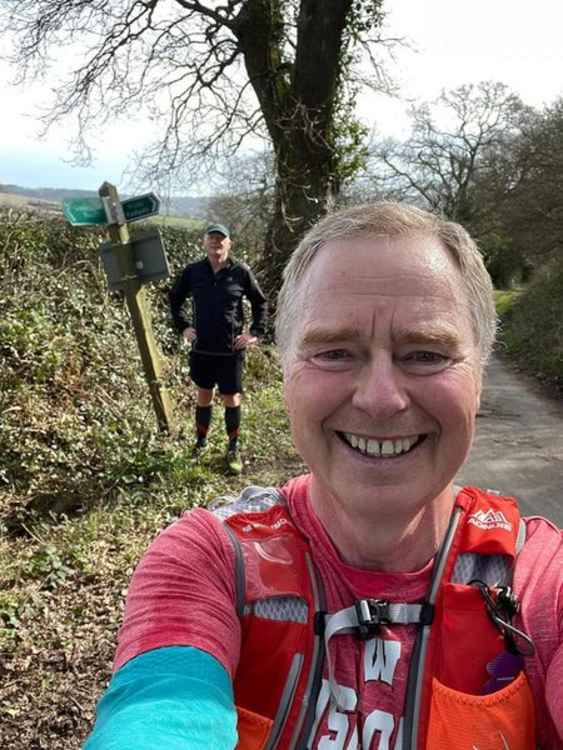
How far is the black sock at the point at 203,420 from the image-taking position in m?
5.82

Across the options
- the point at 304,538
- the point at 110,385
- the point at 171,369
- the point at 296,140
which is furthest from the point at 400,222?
the point at 296,140

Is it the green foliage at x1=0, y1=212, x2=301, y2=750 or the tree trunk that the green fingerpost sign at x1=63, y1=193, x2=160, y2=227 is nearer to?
the green foliage at x1=0, y1=212, x2=301, y2=750

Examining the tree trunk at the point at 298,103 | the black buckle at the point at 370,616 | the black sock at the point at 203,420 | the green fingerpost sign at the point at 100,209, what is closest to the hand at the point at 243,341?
the black sock at the point at 203,420

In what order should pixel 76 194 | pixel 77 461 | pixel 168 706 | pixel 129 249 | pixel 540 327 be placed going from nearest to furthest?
1. pixel 168 706
2. pixel 129 249
3. pixel 77 461
4. pixel 76 194
5. pixel 540 327

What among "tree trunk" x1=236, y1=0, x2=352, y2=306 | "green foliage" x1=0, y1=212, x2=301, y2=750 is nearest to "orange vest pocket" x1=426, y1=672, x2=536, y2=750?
"green foliage" x1=0, y1=212, x2=301, y2=750

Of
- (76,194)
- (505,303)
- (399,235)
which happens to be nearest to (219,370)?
(76,194)

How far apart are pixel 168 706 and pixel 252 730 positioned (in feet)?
0.64

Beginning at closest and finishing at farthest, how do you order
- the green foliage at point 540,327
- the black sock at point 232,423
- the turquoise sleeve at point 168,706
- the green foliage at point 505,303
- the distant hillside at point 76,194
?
the turquoise sleeve at point 168,706 → the black sock at point 232,423 → the distant hillside at point 76,194 → the green foliage at point 540,327 → the green foliage at point 505,303

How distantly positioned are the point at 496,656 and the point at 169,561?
685 mm

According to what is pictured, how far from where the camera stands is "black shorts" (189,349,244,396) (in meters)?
5.62

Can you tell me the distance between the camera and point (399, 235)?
1283 mm

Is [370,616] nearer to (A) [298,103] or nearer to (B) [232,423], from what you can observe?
(B) [232,423]

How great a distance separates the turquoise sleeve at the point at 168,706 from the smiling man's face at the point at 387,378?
0.44 m

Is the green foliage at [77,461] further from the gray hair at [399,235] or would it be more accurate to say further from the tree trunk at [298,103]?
the gray hair at [399,235]
